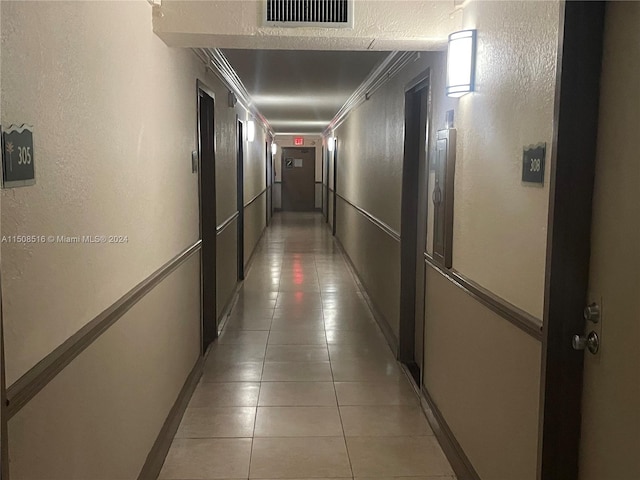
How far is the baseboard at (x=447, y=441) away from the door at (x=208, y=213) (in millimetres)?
1832

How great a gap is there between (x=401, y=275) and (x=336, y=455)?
1.71 metres

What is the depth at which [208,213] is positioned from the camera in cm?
479

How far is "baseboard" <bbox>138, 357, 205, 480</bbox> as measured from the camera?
8.89 feet

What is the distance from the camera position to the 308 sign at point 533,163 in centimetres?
195

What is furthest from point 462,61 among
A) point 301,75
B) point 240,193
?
point 240,193

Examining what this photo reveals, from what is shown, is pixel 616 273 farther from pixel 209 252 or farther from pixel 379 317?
pixel 379 317

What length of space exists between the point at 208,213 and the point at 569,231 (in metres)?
3.40

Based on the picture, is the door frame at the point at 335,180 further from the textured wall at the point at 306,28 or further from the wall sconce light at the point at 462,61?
the wall sconce light at the point at 462,61

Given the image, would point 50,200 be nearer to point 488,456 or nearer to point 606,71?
point 606,71

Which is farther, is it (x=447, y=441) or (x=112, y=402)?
(x=447, y=441)

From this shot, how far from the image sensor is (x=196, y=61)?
12.9 ft

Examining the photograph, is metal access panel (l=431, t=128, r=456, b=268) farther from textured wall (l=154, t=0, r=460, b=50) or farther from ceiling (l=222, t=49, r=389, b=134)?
ceiling (l=222, t=49, r=389, b=134)

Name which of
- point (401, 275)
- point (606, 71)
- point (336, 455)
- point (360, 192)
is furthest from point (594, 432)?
point (360, 192)

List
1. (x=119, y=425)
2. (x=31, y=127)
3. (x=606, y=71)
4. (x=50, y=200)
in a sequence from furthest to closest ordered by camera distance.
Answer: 1. (x=119, y=425)
2. (x=606, y=71)
3. (x=50, y=200)
4. (x=31, y=127)
